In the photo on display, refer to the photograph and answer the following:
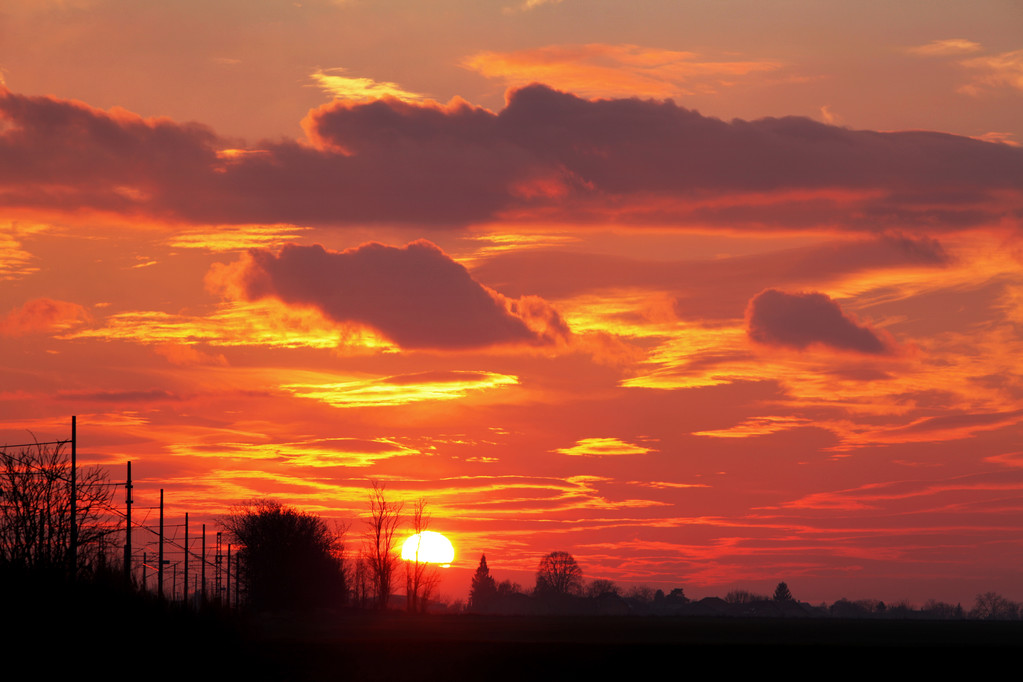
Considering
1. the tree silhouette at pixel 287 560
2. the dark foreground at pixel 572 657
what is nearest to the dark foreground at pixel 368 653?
the dark foreground at pixel 572 657

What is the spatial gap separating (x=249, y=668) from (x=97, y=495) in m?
25.9

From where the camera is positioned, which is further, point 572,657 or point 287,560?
point 287,560

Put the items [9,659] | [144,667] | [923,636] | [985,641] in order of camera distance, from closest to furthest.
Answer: [9,659] < [144,667] < [985,641] < [923,636]

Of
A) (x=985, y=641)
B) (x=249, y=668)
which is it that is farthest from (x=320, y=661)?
(x=985, y=641)

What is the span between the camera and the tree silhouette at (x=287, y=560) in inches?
5714

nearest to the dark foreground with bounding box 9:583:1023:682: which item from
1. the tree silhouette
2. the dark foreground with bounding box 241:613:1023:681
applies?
the dark foreground with bounding box 241:613:1023:681

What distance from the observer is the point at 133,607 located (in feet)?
162

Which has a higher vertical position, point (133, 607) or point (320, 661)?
point (133, 607)

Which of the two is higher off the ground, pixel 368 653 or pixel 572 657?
pixel 368 653

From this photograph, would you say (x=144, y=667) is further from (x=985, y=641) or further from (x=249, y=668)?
(x=985, y=641)

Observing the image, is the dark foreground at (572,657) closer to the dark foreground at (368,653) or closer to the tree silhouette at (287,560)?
the dark foreground at (368,653)

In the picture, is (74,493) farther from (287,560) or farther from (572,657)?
(287,560)

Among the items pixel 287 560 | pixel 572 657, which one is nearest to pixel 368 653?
pixel 572 657

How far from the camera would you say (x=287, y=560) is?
147m
